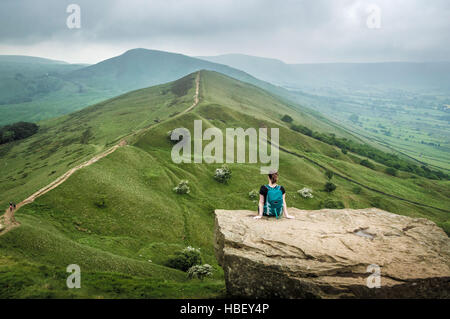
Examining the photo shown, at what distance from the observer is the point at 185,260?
1289 inches

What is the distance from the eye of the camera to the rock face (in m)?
12.1

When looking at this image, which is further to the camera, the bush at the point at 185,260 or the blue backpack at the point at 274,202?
the bush at the point at 185,260

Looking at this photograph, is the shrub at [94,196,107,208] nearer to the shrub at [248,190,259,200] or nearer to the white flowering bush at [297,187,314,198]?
the shrub at [248,190,259,200]

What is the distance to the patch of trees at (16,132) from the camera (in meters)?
140

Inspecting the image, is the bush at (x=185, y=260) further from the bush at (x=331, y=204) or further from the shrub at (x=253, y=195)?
the bush at (x=331, y=204)

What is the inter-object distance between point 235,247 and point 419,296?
10003mm

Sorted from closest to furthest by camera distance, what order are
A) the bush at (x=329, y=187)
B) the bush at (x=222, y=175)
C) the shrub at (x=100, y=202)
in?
the shrub at (x=100, y=202), the bush at (x=222, y=175), the bush at (x=329, y=187)

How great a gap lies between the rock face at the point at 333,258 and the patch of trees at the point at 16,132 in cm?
18136

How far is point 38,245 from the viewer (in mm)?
26734

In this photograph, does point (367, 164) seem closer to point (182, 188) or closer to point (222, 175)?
point (222, 175)

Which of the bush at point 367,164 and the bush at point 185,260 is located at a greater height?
the bush at point 185,260

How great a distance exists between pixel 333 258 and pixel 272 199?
5.20 metres

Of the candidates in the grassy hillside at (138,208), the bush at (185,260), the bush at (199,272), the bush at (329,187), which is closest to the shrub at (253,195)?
the grassy hillside at (138,208)

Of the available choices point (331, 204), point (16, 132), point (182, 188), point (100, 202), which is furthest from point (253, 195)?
point (16, 132)
